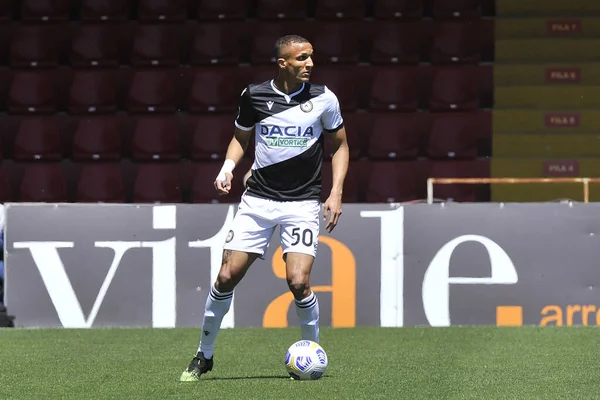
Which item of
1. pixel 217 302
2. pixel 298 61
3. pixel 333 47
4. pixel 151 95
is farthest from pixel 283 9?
pixel 217 302

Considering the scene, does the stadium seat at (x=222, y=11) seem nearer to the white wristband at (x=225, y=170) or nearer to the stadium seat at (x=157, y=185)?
the stadium seat at (x=157, y=185)

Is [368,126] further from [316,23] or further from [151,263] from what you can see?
[151,263]

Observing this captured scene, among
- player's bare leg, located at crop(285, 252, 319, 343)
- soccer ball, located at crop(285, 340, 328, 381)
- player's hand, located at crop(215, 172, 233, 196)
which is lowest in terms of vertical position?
soccer ball, located at crop(285, 340, 328, 381)

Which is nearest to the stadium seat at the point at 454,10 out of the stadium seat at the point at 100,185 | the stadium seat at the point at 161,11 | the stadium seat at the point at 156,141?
the stadium seat at the point at 161,11

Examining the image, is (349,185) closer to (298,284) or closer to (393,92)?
(393,92)

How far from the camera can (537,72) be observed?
16828 millimetres

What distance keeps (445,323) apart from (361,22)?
661cm

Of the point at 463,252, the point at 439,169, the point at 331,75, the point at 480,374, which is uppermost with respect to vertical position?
the point at 331,75

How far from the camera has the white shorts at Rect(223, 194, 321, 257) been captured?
7180 millimetres

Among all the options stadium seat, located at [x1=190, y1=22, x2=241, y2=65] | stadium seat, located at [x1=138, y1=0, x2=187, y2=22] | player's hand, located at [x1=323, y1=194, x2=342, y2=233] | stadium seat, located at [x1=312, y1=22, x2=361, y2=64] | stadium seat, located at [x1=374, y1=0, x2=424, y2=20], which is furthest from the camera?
stadium seat, located at [x1=138, y1=0, x2=187, y2=22]

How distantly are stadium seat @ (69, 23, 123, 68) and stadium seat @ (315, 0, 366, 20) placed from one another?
278cm

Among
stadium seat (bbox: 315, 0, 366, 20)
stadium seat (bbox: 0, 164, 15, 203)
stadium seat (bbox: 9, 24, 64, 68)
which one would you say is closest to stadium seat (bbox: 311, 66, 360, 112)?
stadium seat (bbox: 315, 0, 366, 20)

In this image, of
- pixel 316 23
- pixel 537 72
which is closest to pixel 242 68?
pixel 316 23

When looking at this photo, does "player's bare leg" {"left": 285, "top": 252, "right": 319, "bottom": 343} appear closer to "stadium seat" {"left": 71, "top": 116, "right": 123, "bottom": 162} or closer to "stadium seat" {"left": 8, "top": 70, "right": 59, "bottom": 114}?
"stadium seat" {"left": 71, "top": 116, "right": 123, "bottom": 162}
